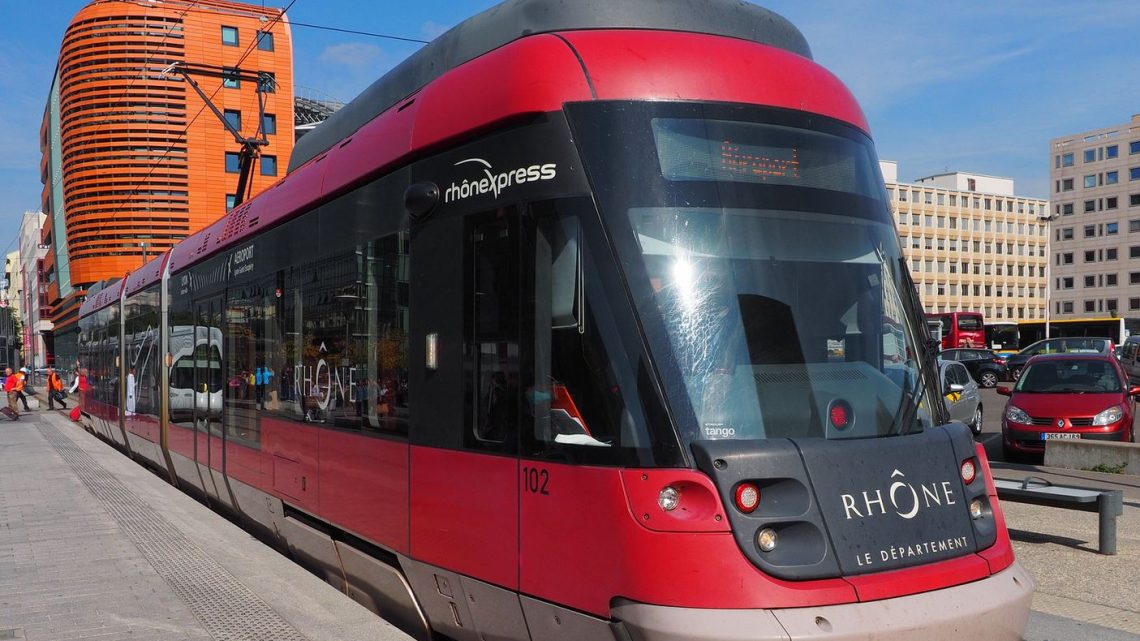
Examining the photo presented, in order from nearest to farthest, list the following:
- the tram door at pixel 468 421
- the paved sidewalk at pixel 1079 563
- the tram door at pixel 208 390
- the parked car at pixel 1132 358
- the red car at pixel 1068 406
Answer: the tram door at pixel 468 421 < the paved sidewalk at pixel 1079 563 < the tram door at pixel 208 390 < the red car at pixel 1068 406 < the parked car at pixel 1132 358

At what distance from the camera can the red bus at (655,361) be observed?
398 centimetres

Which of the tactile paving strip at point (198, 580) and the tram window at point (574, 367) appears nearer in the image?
the tram window at point (574, 367)

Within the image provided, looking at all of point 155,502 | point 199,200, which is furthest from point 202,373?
point 199,200

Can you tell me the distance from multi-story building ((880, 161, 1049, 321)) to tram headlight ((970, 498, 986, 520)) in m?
105

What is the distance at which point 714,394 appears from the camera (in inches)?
164

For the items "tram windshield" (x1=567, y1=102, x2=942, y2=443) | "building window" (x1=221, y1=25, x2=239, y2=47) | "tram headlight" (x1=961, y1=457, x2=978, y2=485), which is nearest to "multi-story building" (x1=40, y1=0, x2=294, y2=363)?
"building window" (x1=221, y1=25, x2=239, y2=47)

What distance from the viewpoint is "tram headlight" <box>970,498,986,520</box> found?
14.8ft

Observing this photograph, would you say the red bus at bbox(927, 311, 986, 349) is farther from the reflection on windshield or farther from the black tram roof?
the reflection on windshield

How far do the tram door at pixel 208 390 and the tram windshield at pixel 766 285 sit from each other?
6.57 m

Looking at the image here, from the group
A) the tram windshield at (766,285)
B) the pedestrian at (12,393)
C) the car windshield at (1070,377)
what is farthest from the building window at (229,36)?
the tram windshield at (766,285)

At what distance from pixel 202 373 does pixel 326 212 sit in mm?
4419

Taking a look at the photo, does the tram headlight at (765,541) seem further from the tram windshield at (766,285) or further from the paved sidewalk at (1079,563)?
the paved sidewalk at (1079,563)

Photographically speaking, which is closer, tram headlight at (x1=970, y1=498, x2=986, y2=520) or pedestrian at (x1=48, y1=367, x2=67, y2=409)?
tram headlight at (x1=970, y1=498, x2=986, y2=520)

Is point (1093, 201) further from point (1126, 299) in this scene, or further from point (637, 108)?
point (637, 108)
